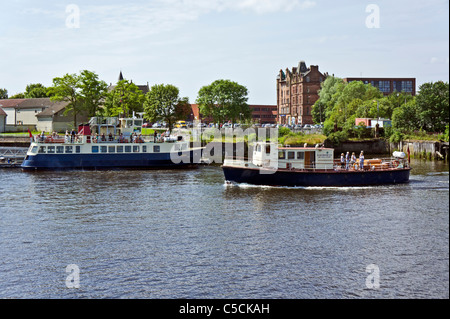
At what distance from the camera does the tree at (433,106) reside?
87.5 metres

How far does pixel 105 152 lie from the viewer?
237 feet

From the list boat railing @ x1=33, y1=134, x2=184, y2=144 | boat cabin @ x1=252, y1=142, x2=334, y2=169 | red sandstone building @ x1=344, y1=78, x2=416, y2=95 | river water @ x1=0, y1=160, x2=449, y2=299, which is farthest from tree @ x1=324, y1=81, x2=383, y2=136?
river water @ x1=0, y1=160, x2=449, y2=299

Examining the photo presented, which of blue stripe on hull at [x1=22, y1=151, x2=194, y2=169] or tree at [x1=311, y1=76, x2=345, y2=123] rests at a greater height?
tree at [x1=311, y1=76, x2=345, y2=123]

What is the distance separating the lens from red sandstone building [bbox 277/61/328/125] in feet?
543

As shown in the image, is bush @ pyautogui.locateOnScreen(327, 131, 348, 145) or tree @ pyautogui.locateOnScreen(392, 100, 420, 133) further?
bush @ pyautogui.locateOnScreen(327, 131, 348, 145)

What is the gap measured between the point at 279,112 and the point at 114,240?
163m

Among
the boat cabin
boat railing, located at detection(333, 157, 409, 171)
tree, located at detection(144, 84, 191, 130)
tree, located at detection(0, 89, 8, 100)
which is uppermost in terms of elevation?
tree, located at detection(0, 89, 8, 100)

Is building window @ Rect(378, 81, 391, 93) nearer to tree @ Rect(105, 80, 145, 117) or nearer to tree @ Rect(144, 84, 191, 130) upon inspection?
tree @ Rect(144, 84, 191, 130)

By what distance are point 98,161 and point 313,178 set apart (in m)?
34.2

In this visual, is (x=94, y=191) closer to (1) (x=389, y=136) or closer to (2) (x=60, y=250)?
(2) (x=60, y=250)

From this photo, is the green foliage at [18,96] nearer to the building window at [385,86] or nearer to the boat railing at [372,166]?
the building window at [385,86]

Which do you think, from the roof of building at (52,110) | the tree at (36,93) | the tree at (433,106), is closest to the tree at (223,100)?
the roof of building at (52,110)

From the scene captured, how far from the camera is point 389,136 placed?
101188 mm

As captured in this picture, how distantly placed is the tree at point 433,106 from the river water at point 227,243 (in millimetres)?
43832
